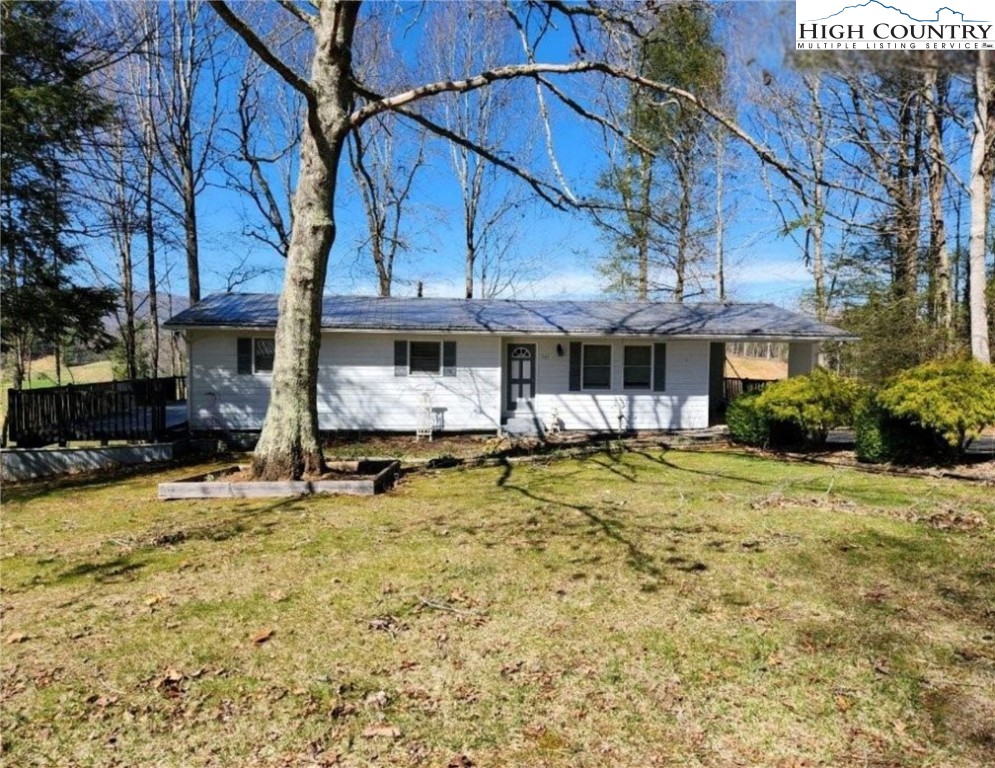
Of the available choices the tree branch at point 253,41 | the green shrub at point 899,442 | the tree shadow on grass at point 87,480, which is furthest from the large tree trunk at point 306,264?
the green shrub at point 899,442

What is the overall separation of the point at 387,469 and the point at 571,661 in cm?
608

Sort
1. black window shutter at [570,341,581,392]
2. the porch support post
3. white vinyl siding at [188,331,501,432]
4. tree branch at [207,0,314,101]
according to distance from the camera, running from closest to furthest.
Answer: tree branch at [207,0,314,101] < white vinyl siding at [188,331,501,432] < black window shutter at [570,341,581,392] < the porch support post

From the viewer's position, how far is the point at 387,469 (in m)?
9.09

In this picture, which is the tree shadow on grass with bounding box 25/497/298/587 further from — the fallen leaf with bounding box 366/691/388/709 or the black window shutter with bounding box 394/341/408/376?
the black window shutter with bounding box 394/341/408/376

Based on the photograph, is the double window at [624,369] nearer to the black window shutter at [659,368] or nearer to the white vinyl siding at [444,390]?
the black window shutter at [659,368]

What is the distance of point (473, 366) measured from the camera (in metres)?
14.7

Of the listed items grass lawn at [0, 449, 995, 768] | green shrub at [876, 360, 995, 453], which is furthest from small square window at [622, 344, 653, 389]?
grass lawn at [0, 449, 995, 768]

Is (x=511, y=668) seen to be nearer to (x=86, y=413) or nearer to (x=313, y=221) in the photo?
(x=313, y=221)

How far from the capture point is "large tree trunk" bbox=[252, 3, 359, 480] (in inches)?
324

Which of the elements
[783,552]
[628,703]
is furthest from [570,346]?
[628,703]

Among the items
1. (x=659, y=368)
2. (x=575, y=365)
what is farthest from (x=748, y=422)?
(x=575, y=365)

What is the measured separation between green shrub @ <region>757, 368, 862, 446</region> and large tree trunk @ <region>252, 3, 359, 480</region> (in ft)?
29.2

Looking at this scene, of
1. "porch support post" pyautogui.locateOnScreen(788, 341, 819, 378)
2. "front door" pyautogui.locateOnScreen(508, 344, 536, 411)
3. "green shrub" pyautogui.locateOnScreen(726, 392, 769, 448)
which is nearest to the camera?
"green shrub" pyautogui.locateOnScreen(726, 392, 769, 448)

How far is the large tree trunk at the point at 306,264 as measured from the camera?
822 cm
